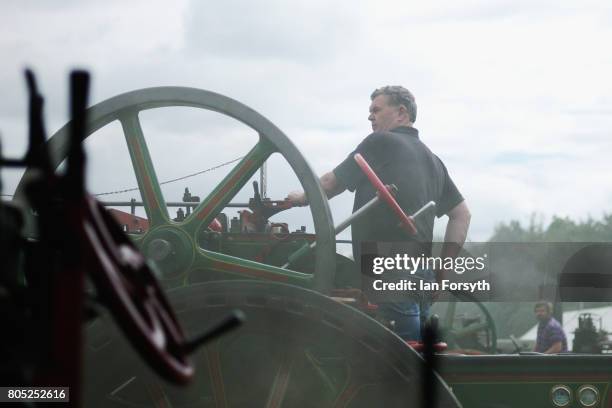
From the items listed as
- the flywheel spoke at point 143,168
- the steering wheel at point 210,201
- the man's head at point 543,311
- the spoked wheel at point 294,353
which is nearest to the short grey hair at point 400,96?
the steering wheel at point 210,201

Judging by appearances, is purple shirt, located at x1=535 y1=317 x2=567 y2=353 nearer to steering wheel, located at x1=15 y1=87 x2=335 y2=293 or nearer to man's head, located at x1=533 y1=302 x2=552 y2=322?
man's head, located at x1=533 y1=302 x2=552 y2=322

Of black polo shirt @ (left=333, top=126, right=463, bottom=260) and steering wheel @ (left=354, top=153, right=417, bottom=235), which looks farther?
black polo shirt @ (left=333, top=126, right=463, bottom=260)

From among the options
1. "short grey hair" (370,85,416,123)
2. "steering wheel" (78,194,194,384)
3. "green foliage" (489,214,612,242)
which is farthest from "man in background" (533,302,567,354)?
"green foliage" (489,214,612,242)

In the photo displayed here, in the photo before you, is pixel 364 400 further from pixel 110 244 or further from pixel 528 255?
pixel 528 255

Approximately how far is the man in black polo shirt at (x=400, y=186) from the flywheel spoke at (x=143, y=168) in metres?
0.58

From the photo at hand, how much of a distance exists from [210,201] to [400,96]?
1.24m

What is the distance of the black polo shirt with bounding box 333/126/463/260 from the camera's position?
439cm

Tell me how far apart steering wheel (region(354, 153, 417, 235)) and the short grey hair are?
59 cm

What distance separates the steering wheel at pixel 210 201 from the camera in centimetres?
371

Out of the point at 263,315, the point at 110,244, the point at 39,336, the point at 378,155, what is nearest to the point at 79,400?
the point at 39,336

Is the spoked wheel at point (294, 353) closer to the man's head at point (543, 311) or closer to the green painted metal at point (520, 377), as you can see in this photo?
the green painted metal at point (520, 377)

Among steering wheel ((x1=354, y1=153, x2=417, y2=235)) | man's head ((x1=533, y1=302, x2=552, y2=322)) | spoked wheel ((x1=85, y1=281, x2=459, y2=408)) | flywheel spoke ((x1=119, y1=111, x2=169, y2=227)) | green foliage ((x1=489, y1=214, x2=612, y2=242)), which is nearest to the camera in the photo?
spoked wheel ((x1=85, y1=281, x2=459, y2=408))

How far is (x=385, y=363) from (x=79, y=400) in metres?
1.84

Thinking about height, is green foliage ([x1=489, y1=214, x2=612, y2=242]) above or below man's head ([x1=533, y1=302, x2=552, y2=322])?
above
